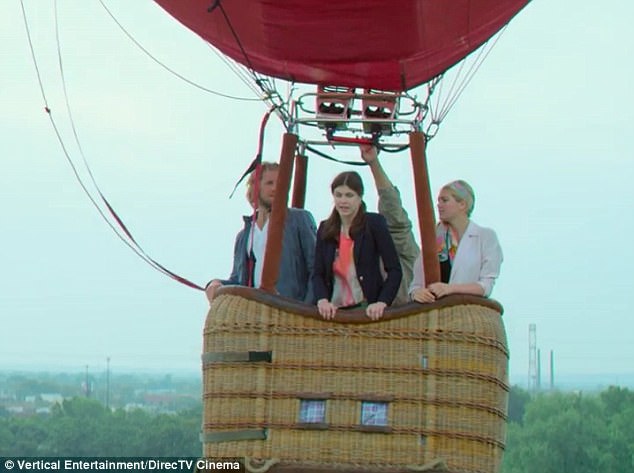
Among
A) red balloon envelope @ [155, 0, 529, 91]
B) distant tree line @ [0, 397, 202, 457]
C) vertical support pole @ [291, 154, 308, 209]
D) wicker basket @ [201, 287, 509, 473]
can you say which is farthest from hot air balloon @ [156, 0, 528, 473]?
distant tree line @ [0, 397, 202, 457]

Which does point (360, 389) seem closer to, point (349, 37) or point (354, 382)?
point (354, 382)

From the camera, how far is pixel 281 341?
5355mm

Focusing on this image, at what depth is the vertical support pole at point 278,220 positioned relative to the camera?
5.50 metres

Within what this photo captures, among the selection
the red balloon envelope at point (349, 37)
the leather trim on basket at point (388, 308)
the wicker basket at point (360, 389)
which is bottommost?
the wicker basket at point (360, 389)

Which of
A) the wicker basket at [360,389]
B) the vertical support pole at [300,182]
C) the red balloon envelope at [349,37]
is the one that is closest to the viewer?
the wicker basket at [360,389]

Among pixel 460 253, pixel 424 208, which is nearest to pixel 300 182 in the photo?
pixel 424 208

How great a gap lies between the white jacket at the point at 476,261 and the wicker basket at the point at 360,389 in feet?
0.35

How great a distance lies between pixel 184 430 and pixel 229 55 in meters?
5.34

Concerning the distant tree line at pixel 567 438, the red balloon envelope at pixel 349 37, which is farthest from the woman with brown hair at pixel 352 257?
the distant tree line at pixel 567 438

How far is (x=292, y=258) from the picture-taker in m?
5.73

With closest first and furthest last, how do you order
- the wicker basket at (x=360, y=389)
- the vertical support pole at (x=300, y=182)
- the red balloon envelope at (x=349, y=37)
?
the wicker basket at (x=360, y=389)
the red balloon envelope at (x=349, y=37)
the vertical support pole at (x=300, y=182)

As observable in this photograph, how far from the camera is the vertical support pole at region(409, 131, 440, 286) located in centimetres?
541

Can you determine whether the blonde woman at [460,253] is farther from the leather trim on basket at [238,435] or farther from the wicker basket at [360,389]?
Result: the leather trim on basket at [238,435]

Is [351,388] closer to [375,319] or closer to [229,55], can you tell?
[375,319]
